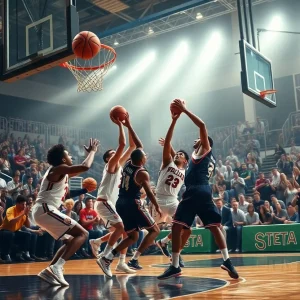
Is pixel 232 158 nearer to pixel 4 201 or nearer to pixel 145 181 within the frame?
pixel 4 201

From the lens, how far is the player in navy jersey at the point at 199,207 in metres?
5.18

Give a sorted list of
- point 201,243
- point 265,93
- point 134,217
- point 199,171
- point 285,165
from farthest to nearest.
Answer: point 285,165 → point 201,243 → point 265,93 → point 134,217 → point 199,171

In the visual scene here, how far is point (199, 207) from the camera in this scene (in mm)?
5223

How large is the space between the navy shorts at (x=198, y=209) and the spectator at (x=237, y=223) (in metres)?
6.93

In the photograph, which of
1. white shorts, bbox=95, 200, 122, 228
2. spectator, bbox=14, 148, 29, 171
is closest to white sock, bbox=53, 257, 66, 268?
white shorts, bbox=95, 200, 122, 228

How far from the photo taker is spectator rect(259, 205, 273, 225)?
1196 cm

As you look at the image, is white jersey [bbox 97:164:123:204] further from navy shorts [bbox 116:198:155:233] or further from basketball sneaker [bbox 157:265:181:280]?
basketball sneaker [bbox 157:265:181:280]

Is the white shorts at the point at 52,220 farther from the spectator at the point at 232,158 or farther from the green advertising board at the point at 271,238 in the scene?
the spectator at the point at 232,158

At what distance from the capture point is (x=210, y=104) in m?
22.7

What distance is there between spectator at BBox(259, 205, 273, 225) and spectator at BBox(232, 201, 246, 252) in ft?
1.52

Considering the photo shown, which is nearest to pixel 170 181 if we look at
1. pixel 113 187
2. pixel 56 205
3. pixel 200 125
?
pixel 113 187

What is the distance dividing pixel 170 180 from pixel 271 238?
5086 mm

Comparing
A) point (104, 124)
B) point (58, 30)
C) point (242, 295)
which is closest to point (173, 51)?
point (104, 124)

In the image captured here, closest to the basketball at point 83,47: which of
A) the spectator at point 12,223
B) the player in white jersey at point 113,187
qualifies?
the player in white jersey at point 113,187
